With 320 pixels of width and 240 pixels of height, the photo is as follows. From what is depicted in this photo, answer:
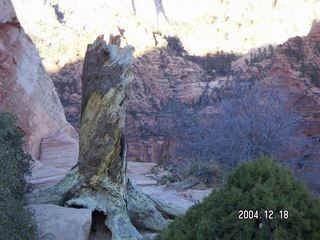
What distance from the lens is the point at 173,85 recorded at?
76.3 feet

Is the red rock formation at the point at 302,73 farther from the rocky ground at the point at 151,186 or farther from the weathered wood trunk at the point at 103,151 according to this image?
the weathered wood trunk at the point at 103,151

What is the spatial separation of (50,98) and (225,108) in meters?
4.57

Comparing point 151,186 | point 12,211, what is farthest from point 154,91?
point 12,211

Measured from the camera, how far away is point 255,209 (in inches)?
115

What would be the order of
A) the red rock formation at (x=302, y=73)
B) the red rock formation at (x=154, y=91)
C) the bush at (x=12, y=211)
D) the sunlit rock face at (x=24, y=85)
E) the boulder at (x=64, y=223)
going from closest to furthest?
the bush at (x=12, y=211) < the boulder at (x=64, y=223) < the sunlit rock face at (x=24, y=85) < the red rock formation at (x=302, y=73) < the red rock formation at (x=154, y=91)

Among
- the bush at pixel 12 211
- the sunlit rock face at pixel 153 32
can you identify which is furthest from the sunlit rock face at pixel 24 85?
the sunlit rock face at pixel 153 32

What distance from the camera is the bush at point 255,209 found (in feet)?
9.35

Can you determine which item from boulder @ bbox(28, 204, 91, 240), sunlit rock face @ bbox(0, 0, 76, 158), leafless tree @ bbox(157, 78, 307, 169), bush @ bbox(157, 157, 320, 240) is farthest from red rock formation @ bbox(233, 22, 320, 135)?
bush @ bbox(157, 157, 320, 240)

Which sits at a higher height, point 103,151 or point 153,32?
point 153,32

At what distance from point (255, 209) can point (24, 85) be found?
821 centimetres

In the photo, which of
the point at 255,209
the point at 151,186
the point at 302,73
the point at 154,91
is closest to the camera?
the point at 255,209

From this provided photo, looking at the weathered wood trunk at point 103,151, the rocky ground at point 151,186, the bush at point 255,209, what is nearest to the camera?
the bush at point 255,209

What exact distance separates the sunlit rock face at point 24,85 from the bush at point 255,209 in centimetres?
702

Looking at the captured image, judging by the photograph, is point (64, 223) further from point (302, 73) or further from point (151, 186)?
point (302, 73)
